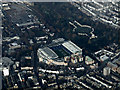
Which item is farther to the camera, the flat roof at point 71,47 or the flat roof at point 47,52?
the flat roof at point 71,47

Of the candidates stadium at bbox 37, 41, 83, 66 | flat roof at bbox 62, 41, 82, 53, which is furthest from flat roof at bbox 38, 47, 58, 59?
flat roof at bbox 62, 41, 82, 53

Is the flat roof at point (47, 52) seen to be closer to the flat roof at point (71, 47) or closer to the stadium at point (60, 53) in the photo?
the stadium at point (60, 53)

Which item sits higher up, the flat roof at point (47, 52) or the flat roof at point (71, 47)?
the flat roof at point (71, 47)

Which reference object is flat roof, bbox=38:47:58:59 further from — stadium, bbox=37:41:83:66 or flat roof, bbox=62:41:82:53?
flat roof, bbox=62:41:82:53

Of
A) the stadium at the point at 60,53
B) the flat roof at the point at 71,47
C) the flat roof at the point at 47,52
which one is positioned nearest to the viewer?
the stadium at the point at 60,53

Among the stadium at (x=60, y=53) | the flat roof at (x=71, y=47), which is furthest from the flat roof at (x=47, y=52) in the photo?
the flat roof at (x=71, y=47)

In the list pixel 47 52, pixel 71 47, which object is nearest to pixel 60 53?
pixel 47 52

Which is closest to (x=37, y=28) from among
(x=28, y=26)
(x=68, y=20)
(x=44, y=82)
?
(x=28, y=26)

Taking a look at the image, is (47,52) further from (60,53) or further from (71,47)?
(71,47)

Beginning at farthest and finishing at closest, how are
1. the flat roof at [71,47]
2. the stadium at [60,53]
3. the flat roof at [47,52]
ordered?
the flat roof at [71,47] < the flat roof at [47,52] < the stadium at [60,53]

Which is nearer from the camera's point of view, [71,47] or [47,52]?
[47,52]
